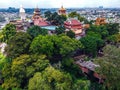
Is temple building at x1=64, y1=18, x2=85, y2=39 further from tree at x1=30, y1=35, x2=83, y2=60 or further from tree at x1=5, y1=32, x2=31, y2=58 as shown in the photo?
tree at x1=5, y1=32, x2=31, y2=58

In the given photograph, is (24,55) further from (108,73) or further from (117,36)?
(117,36)

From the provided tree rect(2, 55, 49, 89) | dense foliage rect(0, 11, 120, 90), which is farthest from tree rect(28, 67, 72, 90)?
tree rect(2, 55, 49, 89)

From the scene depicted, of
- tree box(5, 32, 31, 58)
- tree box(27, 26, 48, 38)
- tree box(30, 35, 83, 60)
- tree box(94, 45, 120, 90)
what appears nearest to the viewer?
tree box(94, 45, 120, 90)

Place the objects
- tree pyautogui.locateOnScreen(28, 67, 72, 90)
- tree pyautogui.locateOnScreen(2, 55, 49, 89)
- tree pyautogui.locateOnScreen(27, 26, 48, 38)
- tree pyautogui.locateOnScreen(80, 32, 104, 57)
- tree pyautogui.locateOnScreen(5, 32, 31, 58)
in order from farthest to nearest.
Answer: tree pyautogui.locateOnScreen(80, 32, 104, 57) < tree pyautogui.locateOnScreen(27, 26, 48, 38) < tree pyautogui.locateOnScreen(5, 32, 31, 58) < tree pyautogui.locateOnScreen(2, 55, 49, 89) < tree pyautogui.locateOnScreen(28, 67, 72, 90)

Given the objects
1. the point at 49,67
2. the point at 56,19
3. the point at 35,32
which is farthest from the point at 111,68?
the point at 56,19

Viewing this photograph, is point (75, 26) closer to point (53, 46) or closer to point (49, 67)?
point (53, 46)

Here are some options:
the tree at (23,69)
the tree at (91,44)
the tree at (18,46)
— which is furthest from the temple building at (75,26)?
the tree at (23,69)

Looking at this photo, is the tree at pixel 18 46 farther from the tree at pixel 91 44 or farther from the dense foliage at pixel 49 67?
the tree at pixel 91 44
